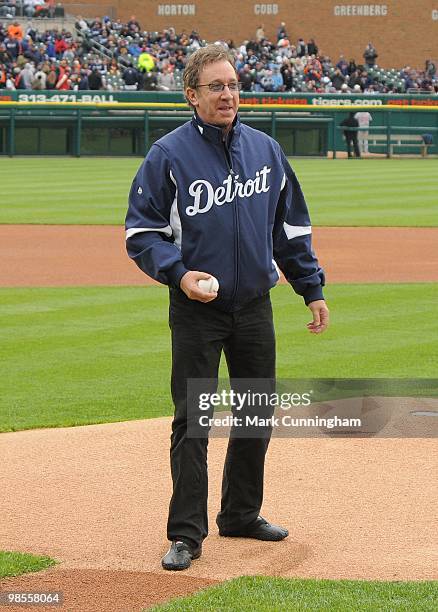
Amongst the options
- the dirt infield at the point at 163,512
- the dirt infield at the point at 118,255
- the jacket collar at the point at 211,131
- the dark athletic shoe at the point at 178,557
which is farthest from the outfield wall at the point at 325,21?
the dark athletic shoe at the point at 178,557

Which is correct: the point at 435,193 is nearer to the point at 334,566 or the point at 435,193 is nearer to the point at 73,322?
the point at 73,322

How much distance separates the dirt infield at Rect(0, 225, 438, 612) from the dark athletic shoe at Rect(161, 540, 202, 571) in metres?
0.04

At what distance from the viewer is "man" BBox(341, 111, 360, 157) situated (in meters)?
37.0

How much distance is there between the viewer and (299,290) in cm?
507

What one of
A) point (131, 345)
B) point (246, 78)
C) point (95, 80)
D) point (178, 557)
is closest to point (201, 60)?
point (178, 557)

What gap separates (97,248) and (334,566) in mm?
11770

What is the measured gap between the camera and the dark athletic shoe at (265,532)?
194 inches

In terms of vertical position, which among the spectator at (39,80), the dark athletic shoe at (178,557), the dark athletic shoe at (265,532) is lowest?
the spectator at (39,80)

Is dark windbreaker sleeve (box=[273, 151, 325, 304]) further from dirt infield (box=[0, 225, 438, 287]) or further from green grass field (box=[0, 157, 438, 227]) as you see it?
green grass field (box=[0, 157, 438, 227])

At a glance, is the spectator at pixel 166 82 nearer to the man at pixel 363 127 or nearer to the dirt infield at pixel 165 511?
the man at pixel 363 127

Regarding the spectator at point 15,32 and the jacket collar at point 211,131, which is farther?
the spectator at point 15,32

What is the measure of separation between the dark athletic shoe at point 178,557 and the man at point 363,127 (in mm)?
33604

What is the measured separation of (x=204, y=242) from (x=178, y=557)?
1.19 meters

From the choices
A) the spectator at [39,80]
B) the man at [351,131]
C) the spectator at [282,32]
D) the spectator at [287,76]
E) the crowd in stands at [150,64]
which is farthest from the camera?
the spectator at [282,32]
